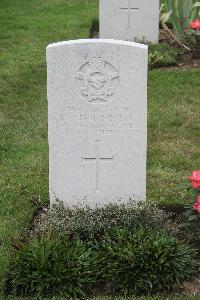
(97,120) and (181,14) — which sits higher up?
(97,120)

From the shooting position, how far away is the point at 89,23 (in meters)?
12.1

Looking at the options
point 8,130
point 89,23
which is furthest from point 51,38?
point 8,130

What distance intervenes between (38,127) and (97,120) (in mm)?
2580

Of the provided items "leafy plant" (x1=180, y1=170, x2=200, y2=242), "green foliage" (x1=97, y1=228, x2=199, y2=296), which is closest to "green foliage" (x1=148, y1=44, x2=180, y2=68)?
"leafy plant" (x1=180, y1=170, x2=200, y2=242)

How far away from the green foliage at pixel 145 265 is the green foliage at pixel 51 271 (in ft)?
0.47

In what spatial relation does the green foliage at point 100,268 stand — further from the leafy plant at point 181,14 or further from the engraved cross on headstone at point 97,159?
the leafy plant at point 181,14

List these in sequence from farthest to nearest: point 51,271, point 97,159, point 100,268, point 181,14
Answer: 1. point 181,14
2. point 97,159
3. point 100,268
4. point 51,271

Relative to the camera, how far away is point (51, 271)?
465 centimetres

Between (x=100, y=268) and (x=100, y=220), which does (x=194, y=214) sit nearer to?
(x=100, y=220)

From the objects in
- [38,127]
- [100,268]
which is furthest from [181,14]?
[100,268]

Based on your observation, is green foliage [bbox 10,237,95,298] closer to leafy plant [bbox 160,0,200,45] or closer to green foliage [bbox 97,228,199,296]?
green foliage [bbox 97,228,199,296]

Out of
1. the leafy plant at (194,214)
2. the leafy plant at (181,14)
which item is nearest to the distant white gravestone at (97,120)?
the leafy plant at (194,214)

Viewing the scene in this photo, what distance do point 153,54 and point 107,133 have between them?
5040 millimetres

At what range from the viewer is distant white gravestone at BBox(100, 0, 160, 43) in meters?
10.5
